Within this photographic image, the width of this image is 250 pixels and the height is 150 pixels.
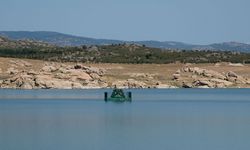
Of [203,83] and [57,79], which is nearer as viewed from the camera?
[57,79]

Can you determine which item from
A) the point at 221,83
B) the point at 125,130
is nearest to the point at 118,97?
the point at 125,130

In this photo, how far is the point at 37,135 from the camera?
49.5 metres

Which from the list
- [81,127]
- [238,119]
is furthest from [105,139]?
[238,119]

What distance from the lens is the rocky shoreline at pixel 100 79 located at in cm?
15162

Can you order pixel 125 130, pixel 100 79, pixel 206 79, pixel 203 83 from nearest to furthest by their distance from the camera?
pixel 125 130, pixel 203 83, pixel 100 79, pixel 206 79

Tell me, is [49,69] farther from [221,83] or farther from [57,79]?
[221,83]

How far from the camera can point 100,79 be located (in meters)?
161

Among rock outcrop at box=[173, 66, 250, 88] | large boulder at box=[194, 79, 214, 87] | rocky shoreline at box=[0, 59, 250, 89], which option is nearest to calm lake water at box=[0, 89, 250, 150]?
rocky shoreline at box=[0, 59, 250, 89]

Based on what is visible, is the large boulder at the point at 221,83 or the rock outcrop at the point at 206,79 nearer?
the large boulder at the point at 221,83

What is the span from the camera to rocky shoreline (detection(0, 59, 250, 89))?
15162cm

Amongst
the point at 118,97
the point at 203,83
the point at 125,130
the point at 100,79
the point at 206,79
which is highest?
the point at 125,130

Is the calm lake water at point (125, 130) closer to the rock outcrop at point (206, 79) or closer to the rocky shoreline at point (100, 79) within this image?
the rocky shoreline at point (100, 79)

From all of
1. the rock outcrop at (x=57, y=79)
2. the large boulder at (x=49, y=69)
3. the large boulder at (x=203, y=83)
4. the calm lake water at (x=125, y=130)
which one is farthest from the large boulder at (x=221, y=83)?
the calm lake water at (x=125, y=130)

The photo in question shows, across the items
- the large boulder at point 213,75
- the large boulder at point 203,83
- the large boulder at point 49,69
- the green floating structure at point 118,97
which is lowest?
the large boulder at point 203,83
